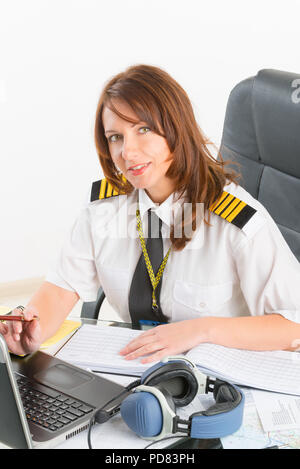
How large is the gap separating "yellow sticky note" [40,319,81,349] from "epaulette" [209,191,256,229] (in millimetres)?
438

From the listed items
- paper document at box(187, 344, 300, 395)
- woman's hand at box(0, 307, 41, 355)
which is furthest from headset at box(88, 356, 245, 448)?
woman's hand at box(0, 307, 41, 355)

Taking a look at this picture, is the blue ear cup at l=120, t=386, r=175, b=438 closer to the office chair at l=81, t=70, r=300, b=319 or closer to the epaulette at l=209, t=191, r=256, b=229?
the epaulette at l=209, t=191, r=256, b=229

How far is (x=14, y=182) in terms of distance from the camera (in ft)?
10.7

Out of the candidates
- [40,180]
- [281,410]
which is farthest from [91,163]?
[281,410]

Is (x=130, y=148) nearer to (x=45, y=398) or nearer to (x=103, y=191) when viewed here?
(x=103, y=191)

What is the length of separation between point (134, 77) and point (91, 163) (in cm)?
198

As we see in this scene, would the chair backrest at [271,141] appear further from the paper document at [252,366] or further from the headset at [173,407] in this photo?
the headset at [173,407]

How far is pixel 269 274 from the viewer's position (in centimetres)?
143

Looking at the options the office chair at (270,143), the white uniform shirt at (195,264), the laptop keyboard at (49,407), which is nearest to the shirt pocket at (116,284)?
the white uniform shirt at (195,264)

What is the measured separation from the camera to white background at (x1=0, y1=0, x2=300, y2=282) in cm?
309

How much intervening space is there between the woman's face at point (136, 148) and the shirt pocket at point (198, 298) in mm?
271

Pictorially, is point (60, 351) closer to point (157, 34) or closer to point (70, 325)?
point (70, 325)

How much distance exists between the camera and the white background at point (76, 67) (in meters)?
3.09

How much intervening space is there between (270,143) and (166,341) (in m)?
0.76
